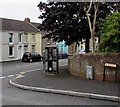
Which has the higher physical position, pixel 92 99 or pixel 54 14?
pixel 54 14

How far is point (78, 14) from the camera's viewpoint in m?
14.8

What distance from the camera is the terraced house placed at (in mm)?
27144

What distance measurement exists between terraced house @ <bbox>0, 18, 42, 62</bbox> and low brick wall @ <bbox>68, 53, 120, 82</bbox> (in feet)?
62.4

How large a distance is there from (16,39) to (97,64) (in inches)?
880

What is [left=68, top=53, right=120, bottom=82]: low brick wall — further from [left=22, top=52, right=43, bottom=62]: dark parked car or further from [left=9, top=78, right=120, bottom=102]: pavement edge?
[left=22, top=52, right=43, bottom=62]: dark parked car

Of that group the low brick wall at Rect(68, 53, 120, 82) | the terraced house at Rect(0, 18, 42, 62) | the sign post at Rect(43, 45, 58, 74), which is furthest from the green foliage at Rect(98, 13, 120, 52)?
the terraced house at Rect(0, 18, 42, 62)

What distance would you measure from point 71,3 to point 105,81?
799cm

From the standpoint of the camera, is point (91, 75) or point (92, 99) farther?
point (91, 75)

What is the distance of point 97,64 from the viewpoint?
971cm

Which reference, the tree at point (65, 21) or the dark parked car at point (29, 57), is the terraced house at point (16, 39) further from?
the tree at point (65, 21)

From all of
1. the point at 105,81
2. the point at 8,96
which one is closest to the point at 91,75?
the point at 105,81

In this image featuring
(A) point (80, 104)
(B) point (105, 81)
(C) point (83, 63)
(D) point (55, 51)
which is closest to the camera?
(A) point (80, 104)

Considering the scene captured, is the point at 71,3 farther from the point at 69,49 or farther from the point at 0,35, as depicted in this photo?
the point at 69,49

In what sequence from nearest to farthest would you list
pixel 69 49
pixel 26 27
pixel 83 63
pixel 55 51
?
pixel 83 63 < pixel 55 51 < pixel 26 27 < pixel 69 49
